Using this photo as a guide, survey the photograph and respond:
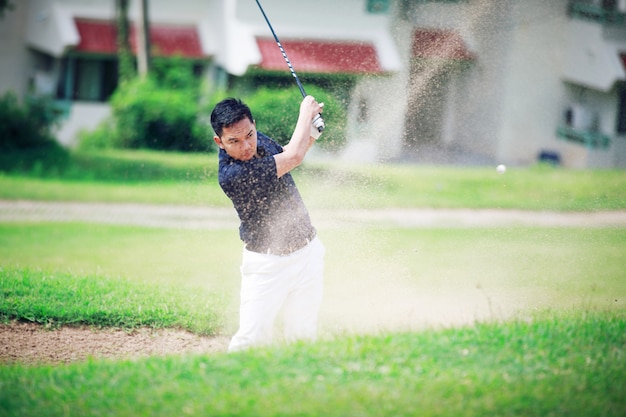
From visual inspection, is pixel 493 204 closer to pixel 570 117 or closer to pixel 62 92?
pixel 570 117

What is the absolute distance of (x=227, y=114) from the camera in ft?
17.1

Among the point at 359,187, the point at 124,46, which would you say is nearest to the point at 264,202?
the point at 359,187

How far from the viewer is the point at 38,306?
7145 mm

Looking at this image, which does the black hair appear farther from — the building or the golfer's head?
the building

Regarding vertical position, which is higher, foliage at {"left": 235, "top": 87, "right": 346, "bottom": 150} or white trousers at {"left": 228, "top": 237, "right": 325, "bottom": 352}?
foliage at {"left": 235, "top": 87, "right": 346, "bottom": 150}

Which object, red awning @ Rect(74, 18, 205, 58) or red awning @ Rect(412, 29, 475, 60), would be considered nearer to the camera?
red awning @ Rect(412, 29, 475, 60)

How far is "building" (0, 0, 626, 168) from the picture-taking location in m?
12.4

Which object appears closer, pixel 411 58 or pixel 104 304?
pixel 104 304

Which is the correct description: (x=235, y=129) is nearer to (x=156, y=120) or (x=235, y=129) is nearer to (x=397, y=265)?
(x=397, y=265)

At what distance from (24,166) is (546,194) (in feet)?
33.2

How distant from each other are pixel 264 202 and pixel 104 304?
2577 mm

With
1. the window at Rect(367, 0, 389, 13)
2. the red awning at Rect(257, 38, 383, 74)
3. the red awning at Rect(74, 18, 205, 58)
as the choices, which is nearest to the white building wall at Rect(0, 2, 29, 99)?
the red awning at Rect(74, 18, 205, 58)

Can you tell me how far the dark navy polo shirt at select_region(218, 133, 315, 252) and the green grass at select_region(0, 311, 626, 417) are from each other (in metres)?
0.71

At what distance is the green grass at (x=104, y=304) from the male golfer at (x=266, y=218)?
162 cm
